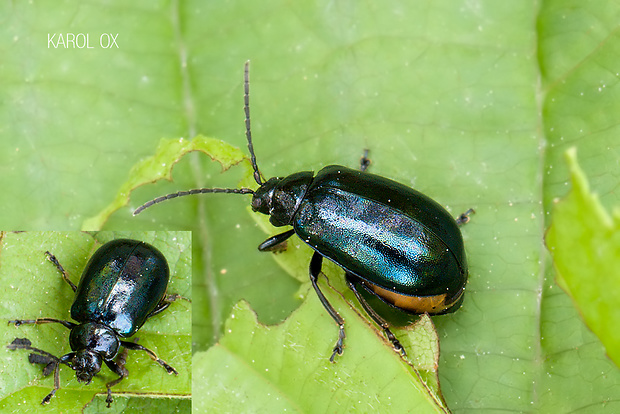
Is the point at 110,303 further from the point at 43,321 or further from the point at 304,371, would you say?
the point at 304,371

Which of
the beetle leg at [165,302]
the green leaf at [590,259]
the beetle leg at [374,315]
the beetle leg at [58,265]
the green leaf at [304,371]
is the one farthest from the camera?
the beetle leg at [165,302]

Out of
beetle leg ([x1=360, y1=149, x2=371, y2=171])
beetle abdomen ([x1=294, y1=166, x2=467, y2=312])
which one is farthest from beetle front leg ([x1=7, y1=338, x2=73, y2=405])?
beetle leg ([x1=360, y1=149, x2=371, y2=171])

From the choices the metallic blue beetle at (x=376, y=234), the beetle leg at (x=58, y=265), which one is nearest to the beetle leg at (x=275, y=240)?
the metallic blue beetle at (x=376, y=234)

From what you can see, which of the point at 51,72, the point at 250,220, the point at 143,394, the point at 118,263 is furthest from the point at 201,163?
the point at 143,394

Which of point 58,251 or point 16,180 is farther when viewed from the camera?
point 16,180

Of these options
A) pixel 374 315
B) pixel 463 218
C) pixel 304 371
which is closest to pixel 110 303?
pixel 304 371

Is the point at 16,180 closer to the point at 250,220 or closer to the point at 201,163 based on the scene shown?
the point at 201,163

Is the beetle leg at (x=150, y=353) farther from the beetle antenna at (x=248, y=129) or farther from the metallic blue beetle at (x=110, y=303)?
the beetle antenna at (x=248, y=129)

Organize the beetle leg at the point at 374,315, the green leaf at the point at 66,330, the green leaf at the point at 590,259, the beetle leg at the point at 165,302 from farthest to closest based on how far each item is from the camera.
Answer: the beetle leg at the point at 165,302, the green leaf at the point at 66,330, the beetle leg at the point at 374,315, the green leaf at the point at 590,259
